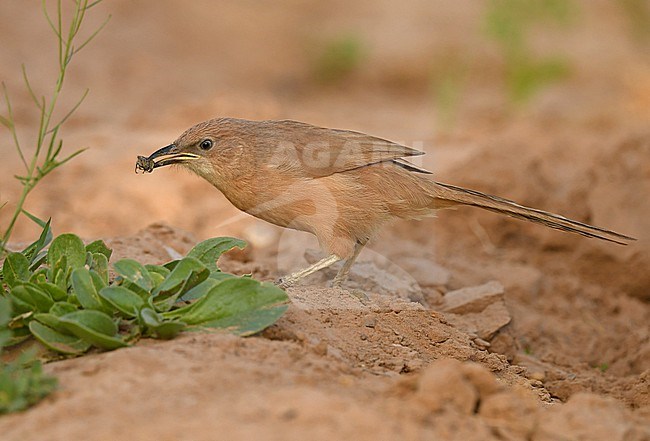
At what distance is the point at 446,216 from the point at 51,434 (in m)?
5.31

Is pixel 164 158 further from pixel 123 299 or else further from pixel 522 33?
pixel 522 33

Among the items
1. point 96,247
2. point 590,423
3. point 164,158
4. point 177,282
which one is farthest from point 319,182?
point 590,423

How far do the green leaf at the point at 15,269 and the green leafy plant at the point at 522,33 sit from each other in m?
8.03

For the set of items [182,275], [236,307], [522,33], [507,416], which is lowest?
[507,416]

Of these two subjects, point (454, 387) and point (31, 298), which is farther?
point (31, 298)

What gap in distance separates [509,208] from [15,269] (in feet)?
9.05

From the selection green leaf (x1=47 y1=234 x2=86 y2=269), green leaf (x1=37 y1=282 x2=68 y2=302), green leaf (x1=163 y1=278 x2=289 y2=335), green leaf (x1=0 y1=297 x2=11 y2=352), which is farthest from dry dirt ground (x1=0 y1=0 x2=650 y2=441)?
green leaf (x1=47 y1=234 x2=86 y2=269)

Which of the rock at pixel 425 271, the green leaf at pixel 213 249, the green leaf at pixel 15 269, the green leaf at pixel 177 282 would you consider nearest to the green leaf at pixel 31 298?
the green leaf at pixel 15 269

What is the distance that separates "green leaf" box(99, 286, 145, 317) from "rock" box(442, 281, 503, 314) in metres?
2.32

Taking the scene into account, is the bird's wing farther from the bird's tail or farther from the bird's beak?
the bird's beak

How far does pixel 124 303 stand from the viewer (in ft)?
11.9

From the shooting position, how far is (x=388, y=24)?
16.5m

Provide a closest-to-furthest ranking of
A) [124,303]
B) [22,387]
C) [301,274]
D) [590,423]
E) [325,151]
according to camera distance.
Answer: [22,387]
[590,423]
[124,303]
[301,274]
[325,151]

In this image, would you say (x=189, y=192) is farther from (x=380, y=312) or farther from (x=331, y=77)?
(x=331, y=77)
